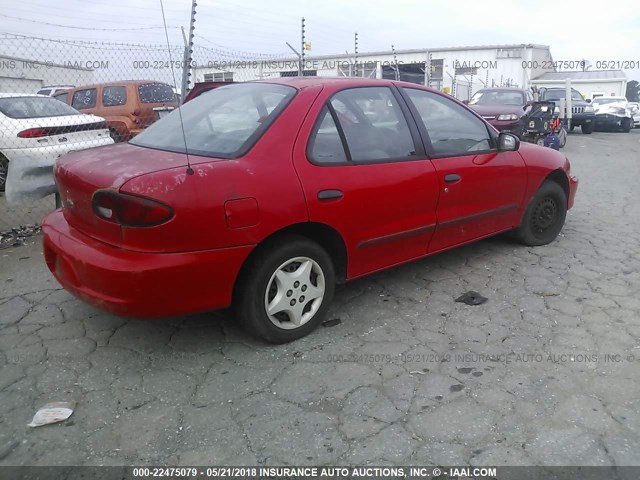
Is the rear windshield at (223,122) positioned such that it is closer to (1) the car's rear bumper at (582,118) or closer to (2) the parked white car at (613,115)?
(1) the car's rear bumper at (582,118)

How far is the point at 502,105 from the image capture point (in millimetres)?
12430

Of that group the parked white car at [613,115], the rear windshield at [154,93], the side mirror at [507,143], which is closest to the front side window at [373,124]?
the side mirror at [507,143]

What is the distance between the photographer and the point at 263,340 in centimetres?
296

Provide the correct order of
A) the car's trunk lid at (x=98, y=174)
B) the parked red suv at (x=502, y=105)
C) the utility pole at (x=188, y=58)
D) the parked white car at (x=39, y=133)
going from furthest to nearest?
the parked red suv at (x=502, y=105) < the parked white car at (x=39, y=133) < the utility pole at (x=188, y=58) < the car's trunk lid at (x=98, y=174)

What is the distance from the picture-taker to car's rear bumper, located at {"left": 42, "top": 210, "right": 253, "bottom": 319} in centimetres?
246

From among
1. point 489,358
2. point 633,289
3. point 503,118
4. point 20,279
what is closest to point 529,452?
point 489,358

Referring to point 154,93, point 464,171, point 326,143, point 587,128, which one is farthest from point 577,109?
point 326,143

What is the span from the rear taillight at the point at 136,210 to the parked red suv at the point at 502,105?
9.59m

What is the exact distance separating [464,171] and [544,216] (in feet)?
4.70

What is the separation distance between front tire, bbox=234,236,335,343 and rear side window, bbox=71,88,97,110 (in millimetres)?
8912

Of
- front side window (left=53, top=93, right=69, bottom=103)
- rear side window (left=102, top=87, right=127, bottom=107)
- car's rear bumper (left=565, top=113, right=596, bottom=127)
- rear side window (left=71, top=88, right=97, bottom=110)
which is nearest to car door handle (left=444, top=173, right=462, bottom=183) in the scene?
rear side window (left=102, top=87, right=127, bottom=107)

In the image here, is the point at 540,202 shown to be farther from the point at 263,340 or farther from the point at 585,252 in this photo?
the point at 263,340

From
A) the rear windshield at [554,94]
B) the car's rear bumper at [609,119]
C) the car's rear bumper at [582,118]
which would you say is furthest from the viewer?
the car's rear bumper at [609,119]

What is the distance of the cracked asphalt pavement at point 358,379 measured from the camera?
2191mm
